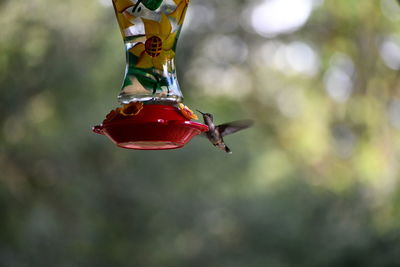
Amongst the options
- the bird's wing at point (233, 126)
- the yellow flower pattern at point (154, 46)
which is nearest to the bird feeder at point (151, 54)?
the yellow flower pattern at point (154, 46)

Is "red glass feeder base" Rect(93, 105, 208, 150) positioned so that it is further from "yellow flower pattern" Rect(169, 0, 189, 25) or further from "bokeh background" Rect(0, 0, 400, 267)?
"bokeh background" Rect(0, 0, 400, 267)

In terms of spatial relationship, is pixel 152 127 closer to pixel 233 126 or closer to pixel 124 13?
pixel 124 13

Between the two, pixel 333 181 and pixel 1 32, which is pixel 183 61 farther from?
pixel 1 32

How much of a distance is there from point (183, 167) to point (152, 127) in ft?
24.4

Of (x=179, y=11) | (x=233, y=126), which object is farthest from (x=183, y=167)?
(x=179, y=11)

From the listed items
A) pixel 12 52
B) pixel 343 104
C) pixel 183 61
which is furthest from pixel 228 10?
pixel 12 52

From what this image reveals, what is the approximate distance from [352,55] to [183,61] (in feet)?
8.74

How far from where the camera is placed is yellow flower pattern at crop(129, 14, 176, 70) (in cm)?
287

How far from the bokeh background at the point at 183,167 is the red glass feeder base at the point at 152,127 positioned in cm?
526

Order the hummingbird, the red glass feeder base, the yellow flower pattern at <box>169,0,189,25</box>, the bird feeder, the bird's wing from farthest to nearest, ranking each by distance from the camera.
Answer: the bird's wing → the hummingbird → the yellow flower pattern at <box>169,0,189,25</box> → the bird feeder → the red glass feeder base

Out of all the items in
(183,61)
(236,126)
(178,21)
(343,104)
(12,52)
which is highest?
(178,21)

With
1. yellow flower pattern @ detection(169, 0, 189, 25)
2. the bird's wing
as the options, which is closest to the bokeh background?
the bird's wing

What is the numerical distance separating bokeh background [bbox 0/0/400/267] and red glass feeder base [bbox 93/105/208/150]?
17.3 ft

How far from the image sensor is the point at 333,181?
35.8 feet
